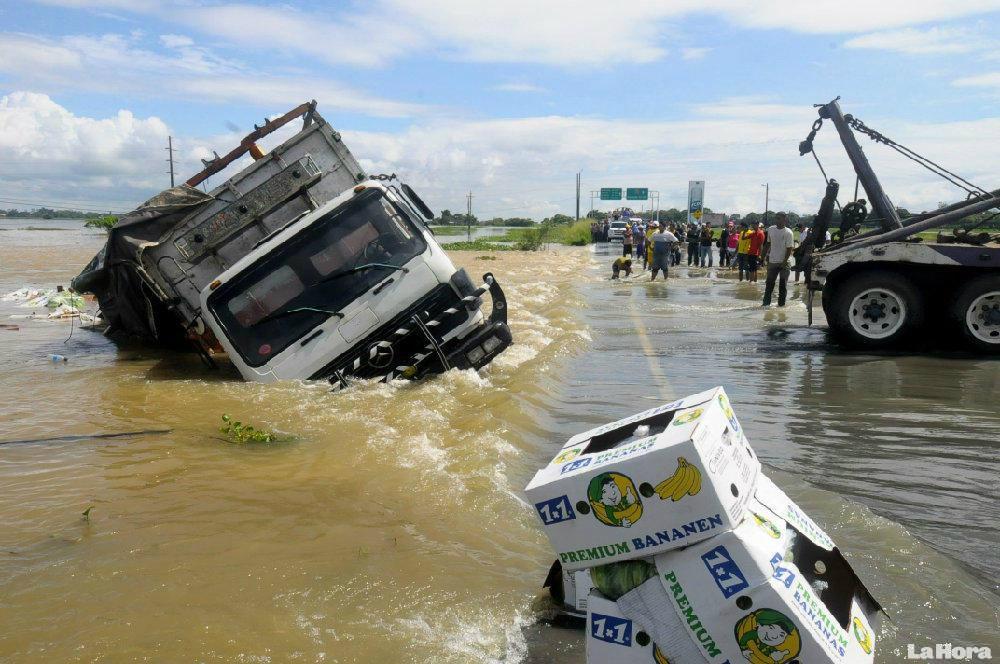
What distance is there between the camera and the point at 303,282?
745cm

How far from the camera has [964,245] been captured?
9.52m

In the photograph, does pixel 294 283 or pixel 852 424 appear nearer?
pixel 852 424

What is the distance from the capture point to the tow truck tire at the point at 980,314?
9.36m

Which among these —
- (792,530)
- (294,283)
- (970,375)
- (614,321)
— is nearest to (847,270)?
(970,375)

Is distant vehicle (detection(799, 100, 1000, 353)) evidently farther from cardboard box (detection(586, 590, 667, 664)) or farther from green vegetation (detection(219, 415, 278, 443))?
cardboard box (detection(586, 590, 667, 664))

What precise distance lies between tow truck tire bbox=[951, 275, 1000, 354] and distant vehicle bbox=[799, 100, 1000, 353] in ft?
0.03

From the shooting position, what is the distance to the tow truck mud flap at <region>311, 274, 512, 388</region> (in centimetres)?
730

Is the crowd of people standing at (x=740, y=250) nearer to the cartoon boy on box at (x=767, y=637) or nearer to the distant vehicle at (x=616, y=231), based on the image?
the cartoon boy on box at (x=767, y=637)

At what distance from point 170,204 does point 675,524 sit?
8.01 m

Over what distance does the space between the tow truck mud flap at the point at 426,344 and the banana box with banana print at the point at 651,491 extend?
4.65 meters

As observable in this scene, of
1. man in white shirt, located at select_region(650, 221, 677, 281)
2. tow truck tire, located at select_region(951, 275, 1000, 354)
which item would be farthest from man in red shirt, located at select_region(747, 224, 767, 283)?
tow truck tire, located at select_region(951, 275, 1000, 354)

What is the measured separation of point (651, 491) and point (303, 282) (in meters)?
5.53

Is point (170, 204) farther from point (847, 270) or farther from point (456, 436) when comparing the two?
point (847, 270)

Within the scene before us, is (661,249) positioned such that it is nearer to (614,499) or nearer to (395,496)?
(395,496)
